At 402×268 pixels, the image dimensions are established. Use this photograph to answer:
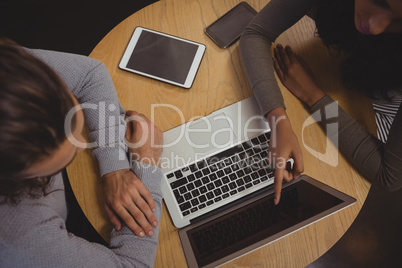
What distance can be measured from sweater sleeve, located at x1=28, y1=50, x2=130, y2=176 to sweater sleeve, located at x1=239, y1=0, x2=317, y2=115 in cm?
41

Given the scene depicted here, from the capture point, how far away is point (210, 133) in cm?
84

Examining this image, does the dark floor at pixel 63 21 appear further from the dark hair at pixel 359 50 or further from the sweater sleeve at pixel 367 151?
the sweater sleeve at pixel 367 151

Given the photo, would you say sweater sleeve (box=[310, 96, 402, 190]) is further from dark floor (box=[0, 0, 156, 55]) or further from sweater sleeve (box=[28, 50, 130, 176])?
dark floor (box=[0, 0, 156, 55])

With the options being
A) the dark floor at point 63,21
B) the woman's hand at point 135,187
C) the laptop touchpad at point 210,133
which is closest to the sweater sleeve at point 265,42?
the laptop touchpad at point 210,133

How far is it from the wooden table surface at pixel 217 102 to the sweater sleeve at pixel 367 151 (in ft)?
0.11

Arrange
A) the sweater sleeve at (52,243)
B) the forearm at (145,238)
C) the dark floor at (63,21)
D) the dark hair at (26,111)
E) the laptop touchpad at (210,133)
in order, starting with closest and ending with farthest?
the dark hair at (26,111), the sweater sleeve at (52,243), the forearm at (145,238), the laptop touchpad at (210,133), the dark floor at (63,21)

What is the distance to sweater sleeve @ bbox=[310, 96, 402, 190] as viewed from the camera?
0.79 metres

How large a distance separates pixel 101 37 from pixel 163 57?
93 cm

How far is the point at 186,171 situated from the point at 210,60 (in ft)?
1.19

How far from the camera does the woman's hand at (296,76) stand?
2.85 feet

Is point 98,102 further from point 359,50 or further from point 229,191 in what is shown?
point 359,50

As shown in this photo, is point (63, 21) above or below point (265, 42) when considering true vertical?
below

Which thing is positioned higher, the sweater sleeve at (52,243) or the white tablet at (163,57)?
the white tablet at (163,57)

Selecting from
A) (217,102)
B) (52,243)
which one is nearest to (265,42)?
(217,102)
